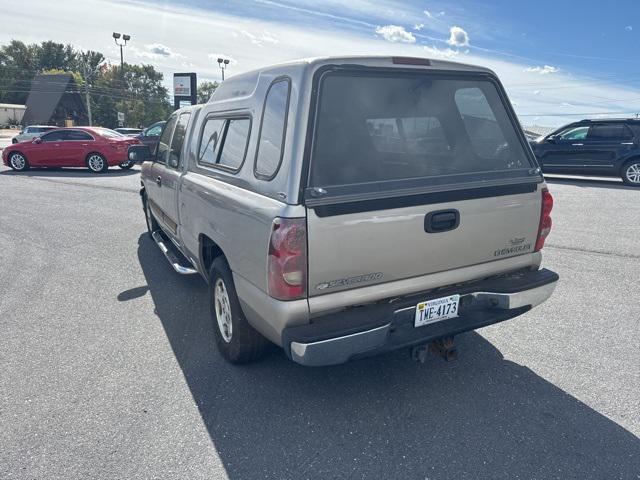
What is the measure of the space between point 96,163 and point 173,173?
41.8 feet

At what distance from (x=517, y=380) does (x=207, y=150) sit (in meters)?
2.98

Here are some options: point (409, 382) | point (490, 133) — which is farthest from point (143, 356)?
point (490, 133)

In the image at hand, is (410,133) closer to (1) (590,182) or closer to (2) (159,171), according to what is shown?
(2) (159,171)

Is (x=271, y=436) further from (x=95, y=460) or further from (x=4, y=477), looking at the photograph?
(x=4, y=477)

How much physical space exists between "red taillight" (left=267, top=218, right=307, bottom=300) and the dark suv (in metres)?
13.1

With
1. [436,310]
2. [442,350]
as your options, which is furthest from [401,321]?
[442,350]

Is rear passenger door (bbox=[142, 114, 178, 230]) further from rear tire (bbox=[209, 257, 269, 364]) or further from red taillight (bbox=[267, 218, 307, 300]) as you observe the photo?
red taillight (bbox=[267, 218, 307, 300])

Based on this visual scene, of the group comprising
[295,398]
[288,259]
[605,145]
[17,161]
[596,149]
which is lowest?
[295,398]

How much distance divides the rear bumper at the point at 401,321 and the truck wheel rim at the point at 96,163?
1522 cm

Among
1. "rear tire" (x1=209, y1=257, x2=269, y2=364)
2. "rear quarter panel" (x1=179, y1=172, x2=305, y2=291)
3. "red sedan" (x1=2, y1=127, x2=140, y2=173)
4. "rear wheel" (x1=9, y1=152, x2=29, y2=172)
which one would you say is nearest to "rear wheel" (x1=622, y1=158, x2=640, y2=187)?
"rear quarter panel" (x1=179, y1=172, x2=305, y2=291)

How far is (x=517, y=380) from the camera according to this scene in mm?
3111

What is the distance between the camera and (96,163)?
15.4 m

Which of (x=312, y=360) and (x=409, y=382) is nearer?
(x=312, y=360)

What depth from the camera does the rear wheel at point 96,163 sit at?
15.3 m
